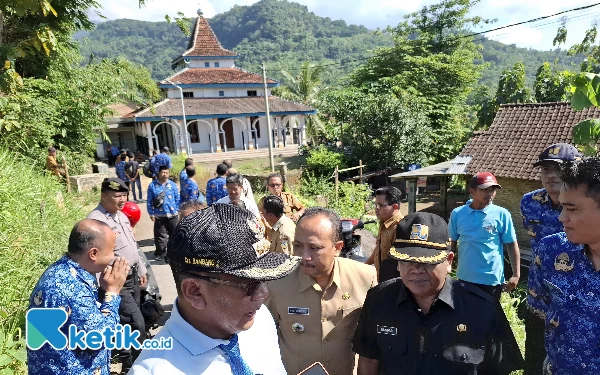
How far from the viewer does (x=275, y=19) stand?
462ft

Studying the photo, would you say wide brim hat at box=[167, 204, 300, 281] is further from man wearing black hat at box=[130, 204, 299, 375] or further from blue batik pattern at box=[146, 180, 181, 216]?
blue batik pattern at box=[146, 180, 181, 216]

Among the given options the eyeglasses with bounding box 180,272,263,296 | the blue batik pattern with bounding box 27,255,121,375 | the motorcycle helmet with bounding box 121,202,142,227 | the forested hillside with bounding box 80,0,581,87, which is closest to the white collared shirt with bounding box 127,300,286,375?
the eyeglasses with bounding box 180,272,263,296

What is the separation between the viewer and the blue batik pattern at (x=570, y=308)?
1.96 m

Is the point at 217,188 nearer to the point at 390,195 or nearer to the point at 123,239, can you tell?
the point at 123,239

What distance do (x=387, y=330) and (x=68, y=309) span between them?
5.94 ft

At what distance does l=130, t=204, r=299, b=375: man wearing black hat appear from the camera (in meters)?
1.23

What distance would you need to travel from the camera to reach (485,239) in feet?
12.4

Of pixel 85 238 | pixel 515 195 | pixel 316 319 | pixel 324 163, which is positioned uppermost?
pixel 85 238

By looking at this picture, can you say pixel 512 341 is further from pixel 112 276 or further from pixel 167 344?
pixel 112 276

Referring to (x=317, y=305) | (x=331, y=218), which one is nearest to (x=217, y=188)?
(x=331, y=218)

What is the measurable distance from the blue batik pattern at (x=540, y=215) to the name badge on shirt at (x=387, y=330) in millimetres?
1867

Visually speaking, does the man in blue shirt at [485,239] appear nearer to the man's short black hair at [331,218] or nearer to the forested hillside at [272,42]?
the man's short black hair at [331,218]

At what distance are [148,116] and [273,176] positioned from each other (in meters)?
21.1

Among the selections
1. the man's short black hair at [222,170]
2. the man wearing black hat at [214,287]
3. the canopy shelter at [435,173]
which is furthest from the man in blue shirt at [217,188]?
the canopy shelter at [435,173]
